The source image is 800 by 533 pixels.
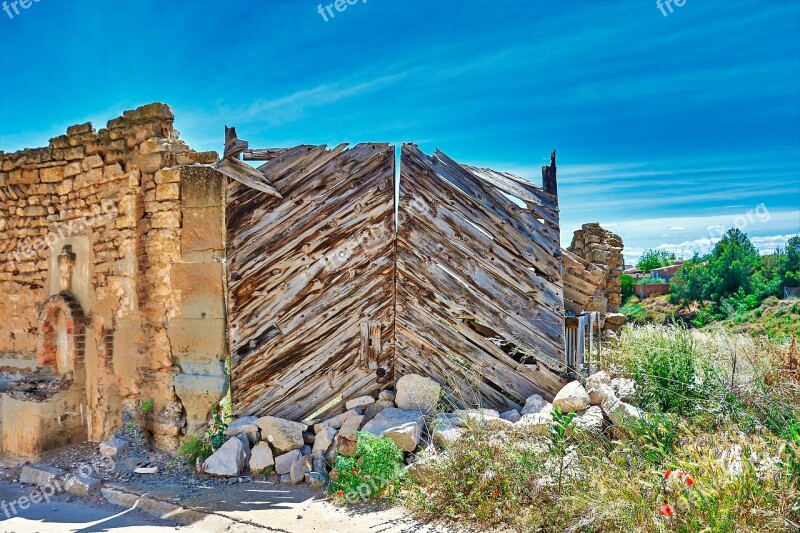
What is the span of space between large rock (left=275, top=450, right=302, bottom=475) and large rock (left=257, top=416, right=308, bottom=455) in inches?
3.7

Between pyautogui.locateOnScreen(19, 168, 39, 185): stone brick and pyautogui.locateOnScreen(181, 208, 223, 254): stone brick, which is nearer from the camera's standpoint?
pyautogui.locateOnScreen(181, 208, 223, 254): stone brick

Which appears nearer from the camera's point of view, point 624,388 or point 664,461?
point 664,461

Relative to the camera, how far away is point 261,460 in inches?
220

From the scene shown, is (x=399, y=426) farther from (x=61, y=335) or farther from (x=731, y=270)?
(x=731, y=270)

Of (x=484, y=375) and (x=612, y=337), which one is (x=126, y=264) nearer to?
(x=484, y=375)

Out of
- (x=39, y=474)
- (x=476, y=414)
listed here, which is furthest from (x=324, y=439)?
(x=39, y=474)

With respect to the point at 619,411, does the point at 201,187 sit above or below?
Result: above

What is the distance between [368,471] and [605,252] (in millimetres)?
7125

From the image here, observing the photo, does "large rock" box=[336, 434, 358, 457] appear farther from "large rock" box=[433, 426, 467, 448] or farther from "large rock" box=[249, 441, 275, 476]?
"large rock" box=[433, 426, 467, 448]

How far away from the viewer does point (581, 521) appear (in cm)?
372

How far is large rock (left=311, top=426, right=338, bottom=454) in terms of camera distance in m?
5.56

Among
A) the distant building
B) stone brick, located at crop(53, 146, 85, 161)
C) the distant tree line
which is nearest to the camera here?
stone brick, located at crop(53, 146, 85, 161)

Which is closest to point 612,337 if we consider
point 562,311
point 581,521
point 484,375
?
point 562,311

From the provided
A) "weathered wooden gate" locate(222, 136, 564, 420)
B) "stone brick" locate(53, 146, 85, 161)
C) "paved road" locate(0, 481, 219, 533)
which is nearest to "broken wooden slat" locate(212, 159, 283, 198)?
"weathered wooden gate" locate(222, 136, 564, 420)
